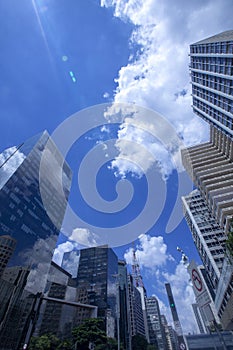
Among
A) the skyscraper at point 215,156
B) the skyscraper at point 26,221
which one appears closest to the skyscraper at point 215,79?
the skyscraper at point 215,156

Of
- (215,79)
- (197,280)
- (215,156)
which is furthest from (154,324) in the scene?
(215,79)

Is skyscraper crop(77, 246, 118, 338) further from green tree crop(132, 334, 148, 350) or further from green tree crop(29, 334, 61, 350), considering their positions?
green tree crop(29, 334, 61, 350)

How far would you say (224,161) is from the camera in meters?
51.6

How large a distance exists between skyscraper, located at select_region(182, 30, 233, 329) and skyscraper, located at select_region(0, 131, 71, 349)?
128 ft

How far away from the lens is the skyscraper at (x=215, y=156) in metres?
37.8

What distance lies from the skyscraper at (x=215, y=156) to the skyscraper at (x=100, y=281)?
3683cm

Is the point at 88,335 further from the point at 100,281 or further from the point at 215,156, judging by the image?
the point at 215,156

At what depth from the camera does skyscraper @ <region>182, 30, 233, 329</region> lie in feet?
124

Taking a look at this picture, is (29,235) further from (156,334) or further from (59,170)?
(156,334)

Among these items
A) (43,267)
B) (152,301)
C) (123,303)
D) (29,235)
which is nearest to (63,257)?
(123,303)

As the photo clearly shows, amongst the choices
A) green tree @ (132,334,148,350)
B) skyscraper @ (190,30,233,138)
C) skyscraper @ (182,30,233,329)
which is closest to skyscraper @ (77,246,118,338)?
green tree @ (132,334,148,350)

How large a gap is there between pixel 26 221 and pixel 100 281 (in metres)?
50.0

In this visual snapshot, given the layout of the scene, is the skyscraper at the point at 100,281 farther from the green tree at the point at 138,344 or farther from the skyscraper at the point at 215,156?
the skyscraper at the point at 215,156

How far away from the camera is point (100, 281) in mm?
83625
